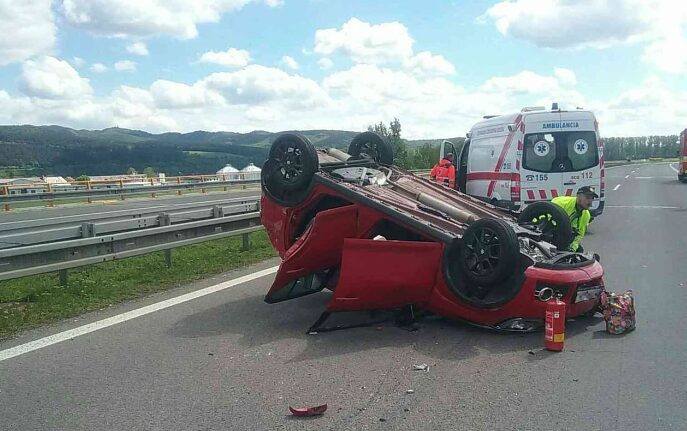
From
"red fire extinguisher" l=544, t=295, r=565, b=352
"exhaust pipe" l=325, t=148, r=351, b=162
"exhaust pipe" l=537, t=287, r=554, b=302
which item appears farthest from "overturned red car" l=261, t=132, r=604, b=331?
"exhaust pipe" l=325, t=148, r=351, b=162

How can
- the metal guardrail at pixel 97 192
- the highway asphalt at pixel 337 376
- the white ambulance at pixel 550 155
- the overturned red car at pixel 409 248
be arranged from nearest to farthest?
1. the highway asphalt at pixel 337 376
2. the overturned red car at pixel 409 248
3. the white ambulance at pixel 550 155
4. the metal guardrail at pixel 97 192

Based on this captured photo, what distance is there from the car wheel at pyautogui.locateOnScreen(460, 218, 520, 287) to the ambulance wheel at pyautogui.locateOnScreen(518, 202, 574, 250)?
3.94ft

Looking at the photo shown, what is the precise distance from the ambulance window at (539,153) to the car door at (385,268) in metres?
7.49

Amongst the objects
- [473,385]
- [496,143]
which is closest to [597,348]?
[473,385]

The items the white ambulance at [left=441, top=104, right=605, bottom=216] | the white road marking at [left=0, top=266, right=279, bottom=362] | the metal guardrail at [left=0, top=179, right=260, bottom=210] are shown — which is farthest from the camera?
the metal guardrail at [left=0, top=179, right=260, bottom=210]

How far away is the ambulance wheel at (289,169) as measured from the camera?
244 inches

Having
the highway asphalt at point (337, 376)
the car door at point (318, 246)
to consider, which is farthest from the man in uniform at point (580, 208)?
the car door at point (318, 246)

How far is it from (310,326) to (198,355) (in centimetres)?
121

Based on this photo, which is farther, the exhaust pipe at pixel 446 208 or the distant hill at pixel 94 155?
the distant hill at pixel 94 155

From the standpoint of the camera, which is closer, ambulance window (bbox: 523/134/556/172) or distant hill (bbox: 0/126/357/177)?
ambulance window (bbox: 523/134/556/172)

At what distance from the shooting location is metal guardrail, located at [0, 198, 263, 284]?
634 centimetres

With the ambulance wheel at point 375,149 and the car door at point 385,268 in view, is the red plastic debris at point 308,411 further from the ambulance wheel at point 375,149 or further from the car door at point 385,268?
the ambulance wheel at point 375,149

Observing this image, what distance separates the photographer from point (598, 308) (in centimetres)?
541

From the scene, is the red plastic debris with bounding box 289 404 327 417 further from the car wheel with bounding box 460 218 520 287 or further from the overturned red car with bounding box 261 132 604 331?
the car wheel with bounding box 460 218 520 287
